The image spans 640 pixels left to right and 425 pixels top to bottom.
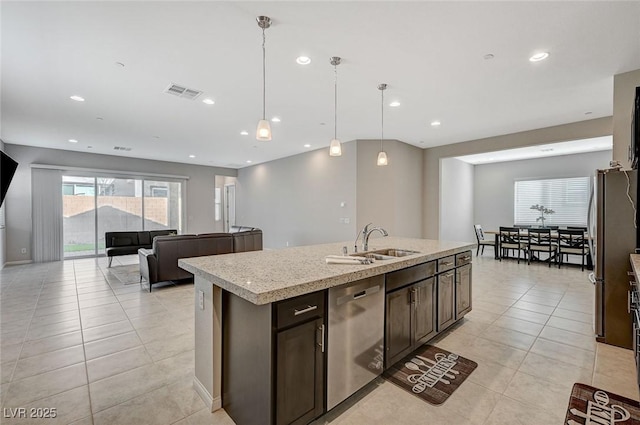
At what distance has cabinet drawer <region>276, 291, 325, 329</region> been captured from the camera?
1543 millimetres

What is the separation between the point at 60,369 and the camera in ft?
7.95

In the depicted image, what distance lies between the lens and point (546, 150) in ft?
24.4

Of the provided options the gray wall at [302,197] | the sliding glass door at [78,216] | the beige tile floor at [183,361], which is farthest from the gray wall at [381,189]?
the sliding glass door at [78,216]

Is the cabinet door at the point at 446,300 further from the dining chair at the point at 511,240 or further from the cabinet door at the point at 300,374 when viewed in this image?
the dining chair at the point at 511,240

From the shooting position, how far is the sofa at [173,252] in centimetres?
471

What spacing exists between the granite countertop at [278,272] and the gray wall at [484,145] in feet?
15.6

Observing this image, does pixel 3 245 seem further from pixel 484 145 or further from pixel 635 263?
pixel 484 145

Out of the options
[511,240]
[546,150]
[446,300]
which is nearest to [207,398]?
[446,300]

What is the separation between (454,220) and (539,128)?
337cm

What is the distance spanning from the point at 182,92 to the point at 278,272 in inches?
128

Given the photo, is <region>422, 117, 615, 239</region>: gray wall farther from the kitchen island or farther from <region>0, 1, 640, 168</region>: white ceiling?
the kitchen island

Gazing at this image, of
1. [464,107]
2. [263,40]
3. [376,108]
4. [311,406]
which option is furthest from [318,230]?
[311,406]

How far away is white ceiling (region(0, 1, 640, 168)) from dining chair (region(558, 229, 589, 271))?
8.63 ft

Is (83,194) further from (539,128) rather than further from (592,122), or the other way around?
(592,122)
